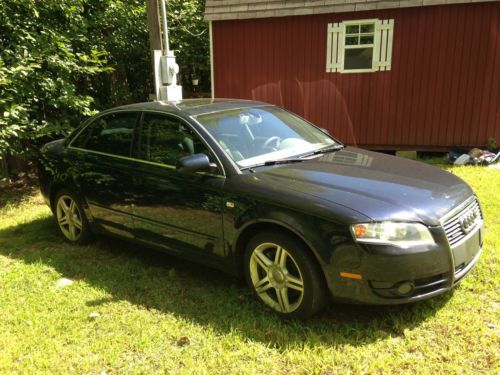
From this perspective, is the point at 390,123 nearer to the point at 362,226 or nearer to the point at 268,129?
the point at 268,129

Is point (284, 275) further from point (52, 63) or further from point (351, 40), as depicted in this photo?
point (351, 40)

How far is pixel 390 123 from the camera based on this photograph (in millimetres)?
9992

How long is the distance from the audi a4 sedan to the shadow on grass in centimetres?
21

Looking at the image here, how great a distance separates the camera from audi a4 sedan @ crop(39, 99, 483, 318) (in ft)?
9.50

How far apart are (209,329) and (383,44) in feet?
27.0

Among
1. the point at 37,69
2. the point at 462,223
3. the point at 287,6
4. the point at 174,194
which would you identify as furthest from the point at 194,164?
the point at 287,6

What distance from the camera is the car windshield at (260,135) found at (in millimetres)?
3775

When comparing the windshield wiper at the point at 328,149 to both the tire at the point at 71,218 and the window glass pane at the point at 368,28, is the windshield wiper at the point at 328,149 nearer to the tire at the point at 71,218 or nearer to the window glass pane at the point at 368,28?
the tire at the point at 71,218

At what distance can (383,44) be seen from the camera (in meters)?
9.64

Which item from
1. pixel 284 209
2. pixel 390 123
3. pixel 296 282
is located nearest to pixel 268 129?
pixel 284 209

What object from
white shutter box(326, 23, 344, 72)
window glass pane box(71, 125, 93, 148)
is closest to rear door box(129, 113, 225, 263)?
window glass pane box(71, 125, 93, 148)

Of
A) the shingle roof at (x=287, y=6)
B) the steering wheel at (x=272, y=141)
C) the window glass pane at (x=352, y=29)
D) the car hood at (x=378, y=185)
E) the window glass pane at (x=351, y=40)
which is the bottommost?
the car hood at (x=378, y=185)

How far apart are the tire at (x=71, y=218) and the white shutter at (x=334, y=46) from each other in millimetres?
6988

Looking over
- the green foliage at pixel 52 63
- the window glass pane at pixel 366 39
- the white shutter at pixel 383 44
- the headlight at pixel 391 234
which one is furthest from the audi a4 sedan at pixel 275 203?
the window glass pane at pixel 366 39
